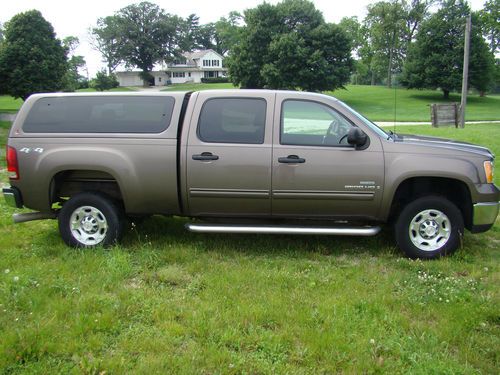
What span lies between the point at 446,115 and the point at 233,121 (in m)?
17.9

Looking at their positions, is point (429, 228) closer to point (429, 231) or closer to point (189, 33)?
point (429, 231)

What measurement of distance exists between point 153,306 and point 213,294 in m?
Answer: 0.53

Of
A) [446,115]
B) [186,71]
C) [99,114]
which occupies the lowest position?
[99,114]

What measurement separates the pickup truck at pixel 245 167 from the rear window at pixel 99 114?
0.04ft

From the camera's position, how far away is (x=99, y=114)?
524 cm

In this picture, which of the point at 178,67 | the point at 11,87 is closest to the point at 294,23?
the point at 11,87

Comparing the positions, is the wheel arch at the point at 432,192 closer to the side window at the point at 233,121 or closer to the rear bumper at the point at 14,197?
the side window at the point at 233,121

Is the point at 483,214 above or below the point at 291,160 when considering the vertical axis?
below

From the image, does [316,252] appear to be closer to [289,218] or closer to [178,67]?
[289,218]

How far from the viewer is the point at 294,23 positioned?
170 ft

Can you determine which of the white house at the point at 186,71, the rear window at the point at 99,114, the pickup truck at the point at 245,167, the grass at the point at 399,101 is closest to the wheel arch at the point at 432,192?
the pickup truck at the point at 245,167

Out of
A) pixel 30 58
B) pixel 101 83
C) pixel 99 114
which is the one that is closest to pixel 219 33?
pixel 101 83

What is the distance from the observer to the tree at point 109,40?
298 ft

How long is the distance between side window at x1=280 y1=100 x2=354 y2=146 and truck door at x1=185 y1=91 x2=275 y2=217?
19 cm
